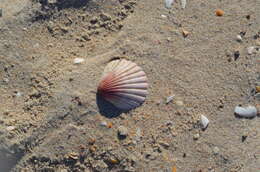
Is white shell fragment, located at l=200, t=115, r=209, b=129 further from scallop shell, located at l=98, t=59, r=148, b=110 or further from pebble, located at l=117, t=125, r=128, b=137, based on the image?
pebble, located at l=117, t=125, r=128, b=137

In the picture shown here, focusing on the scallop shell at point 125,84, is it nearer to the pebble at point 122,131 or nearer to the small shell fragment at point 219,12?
Answer: the pebble at point 122,131

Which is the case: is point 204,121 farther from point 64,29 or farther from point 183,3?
point 64,29

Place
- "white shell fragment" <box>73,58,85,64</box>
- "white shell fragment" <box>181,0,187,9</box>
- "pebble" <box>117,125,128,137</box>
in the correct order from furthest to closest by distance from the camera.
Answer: "white shell fragment" <box>181,0,187,9</box>, "white shell fragment" <box>73,58,85,64</box>, "pebble" <box>117,125,128,137</box>

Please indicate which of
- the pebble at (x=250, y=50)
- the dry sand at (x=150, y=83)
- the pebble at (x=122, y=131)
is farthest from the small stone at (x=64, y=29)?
the pebble at (x=250, y=50)

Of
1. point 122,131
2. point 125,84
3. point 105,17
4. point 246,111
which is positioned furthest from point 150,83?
point 246,111

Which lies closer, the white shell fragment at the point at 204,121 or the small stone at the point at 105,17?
the white shell fragment at the point at 204,121

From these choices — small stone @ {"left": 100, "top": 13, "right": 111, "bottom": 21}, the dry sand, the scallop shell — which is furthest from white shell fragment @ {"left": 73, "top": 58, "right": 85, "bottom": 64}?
small stone @ {"left": 100, "top": 13, "right": 111, "bottom": 21}

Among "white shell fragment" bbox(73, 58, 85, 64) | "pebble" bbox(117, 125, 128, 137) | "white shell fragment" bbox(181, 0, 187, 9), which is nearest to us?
"pebble" bbox(117, 125, 128, 137)
